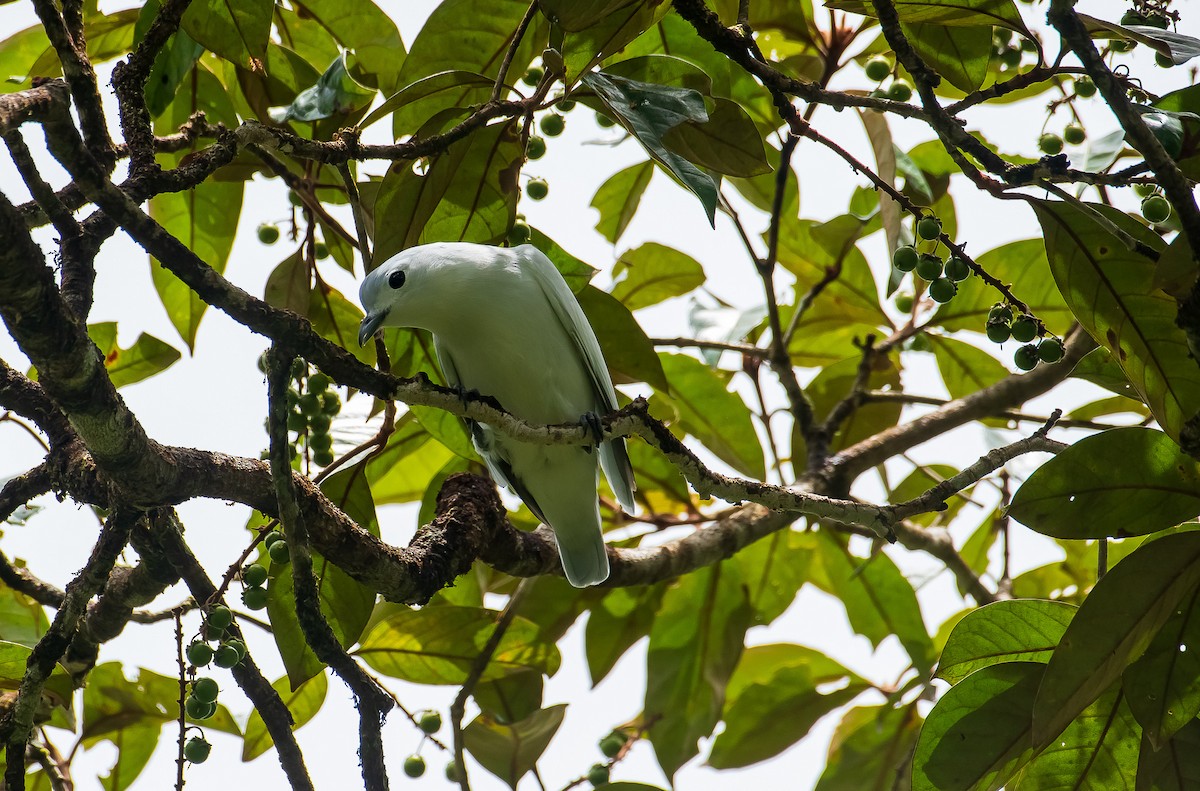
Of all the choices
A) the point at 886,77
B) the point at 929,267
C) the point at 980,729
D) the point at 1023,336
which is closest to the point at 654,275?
the point at 886,77

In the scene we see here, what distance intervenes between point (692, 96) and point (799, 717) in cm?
254

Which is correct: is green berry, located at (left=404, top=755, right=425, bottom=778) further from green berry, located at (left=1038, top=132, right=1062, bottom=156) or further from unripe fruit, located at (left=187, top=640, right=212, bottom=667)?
green berry, located at (left=1038, top=132, right=1062, bottom=156)

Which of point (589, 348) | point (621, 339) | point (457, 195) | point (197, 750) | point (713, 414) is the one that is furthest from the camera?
point (713, 414)

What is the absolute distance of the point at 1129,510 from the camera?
2.25 m

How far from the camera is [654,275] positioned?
13.1 feet

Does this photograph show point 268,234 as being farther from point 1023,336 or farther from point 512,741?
point 1023,336

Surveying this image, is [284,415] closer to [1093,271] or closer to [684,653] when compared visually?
[1093,271]

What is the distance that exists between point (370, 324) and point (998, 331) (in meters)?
1.66

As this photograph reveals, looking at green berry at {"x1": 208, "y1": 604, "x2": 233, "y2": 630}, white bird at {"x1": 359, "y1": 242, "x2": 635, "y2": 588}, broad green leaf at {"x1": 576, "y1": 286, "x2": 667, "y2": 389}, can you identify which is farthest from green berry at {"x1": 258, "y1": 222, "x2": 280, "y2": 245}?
green berry at {"x1": 208, "y1": 604, "x2": 233, "y2": 630}

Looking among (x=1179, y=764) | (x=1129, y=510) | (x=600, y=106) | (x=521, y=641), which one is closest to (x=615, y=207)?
(x=600, y=106)

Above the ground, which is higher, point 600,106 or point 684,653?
point 600,106

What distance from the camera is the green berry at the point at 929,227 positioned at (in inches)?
91.4

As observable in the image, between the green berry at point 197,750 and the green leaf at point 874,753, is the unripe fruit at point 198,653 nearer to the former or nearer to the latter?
the green berry at point 197,750

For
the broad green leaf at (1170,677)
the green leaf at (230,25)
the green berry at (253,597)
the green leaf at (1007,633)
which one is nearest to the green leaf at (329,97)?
the green leaf at (230,25)
